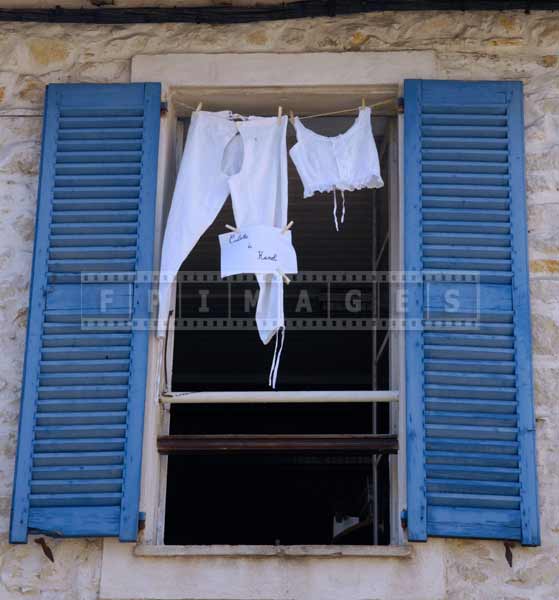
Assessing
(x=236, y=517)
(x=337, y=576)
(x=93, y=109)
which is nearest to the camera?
(x=337, y=576)

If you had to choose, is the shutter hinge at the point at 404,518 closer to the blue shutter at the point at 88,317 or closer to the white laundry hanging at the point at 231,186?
the white laundry hanging at the point at 231,186

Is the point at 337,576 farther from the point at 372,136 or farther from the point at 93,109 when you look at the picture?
the point at 93,109

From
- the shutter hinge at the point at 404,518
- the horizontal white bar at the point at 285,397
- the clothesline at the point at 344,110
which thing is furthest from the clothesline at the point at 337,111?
the shutter hinge at the point at 404,518

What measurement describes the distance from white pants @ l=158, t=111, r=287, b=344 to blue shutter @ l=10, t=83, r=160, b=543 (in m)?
0.13

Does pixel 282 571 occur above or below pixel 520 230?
below

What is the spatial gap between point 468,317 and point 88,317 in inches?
64.5

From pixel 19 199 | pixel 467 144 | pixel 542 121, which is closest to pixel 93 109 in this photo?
pixel 19 199

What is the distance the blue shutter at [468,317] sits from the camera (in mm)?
4344

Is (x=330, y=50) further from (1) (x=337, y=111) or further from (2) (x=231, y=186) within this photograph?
(2) (x=231, y=186)

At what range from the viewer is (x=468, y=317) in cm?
463

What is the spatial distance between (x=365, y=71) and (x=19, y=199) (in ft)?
5.70

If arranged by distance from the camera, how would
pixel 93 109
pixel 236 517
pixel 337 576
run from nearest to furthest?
pixel 337 576, pixel 93 109, pixel 236 517

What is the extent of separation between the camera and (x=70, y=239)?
4844mm

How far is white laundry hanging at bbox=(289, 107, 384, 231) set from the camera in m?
5.09
